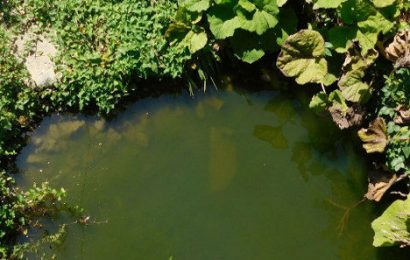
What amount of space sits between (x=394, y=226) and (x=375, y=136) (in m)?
0.86

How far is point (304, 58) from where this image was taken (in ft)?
18.1

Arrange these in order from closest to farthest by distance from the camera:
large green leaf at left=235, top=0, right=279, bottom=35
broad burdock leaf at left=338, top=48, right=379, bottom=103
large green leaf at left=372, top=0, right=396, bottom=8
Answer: large green leaf at left=372, top=0, right=396, bottom=8 < broad burdock leaf at left=338, top=48, right=379, bottom=103 < large green leaf at left=235, top=0, right=279, bottom=35

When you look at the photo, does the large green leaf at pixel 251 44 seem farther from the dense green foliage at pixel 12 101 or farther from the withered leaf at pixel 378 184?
the dense green foliage at pixel 12 101

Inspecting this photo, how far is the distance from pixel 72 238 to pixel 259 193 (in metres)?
1.90

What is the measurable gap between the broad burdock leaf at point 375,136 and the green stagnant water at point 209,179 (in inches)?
19.4

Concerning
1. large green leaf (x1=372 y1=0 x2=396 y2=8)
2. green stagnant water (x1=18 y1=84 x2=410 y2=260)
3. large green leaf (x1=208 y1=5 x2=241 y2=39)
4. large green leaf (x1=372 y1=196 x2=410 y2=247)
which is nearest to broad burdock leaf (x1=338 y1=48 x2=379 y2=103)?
large green leaf (x1=372 y1=0 x2=396 y2=8)

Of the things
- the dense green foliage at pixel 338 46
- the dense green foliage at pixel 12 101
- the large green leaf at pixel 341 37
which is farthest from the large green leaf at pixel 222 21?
the dense green foliage at pixel 12 101

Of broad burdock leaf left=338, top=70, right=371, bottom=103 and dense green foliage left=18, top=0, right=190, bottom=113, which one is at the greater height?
dense green foliage left=18, top=0, right=190, bottom=113

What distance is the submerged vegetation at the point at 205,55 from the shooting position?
17.0ft

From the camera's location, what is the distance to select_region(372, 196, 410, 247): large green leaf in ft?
15.7

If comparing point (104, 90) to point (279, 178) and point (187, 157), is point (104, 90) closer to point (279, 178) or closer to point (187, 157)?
point (187, 157)

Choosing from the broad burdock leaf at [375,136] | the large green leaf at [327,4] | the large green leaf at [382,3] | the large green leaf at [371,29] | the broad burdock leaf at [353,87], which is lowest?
the broad burdock leaf at [375,136]

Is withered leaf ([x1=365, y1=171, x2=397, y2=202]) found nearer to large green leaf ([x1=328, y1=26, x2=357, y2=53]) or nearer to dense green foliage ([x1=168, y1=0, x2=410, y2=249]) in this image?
dense green foliage ([x1=168, y1=0, x2=410, y2=249])

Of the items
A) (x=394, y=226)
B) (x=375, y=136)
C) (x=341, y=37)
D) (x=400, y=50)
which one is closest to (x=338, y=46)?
(x=341, y=37)
